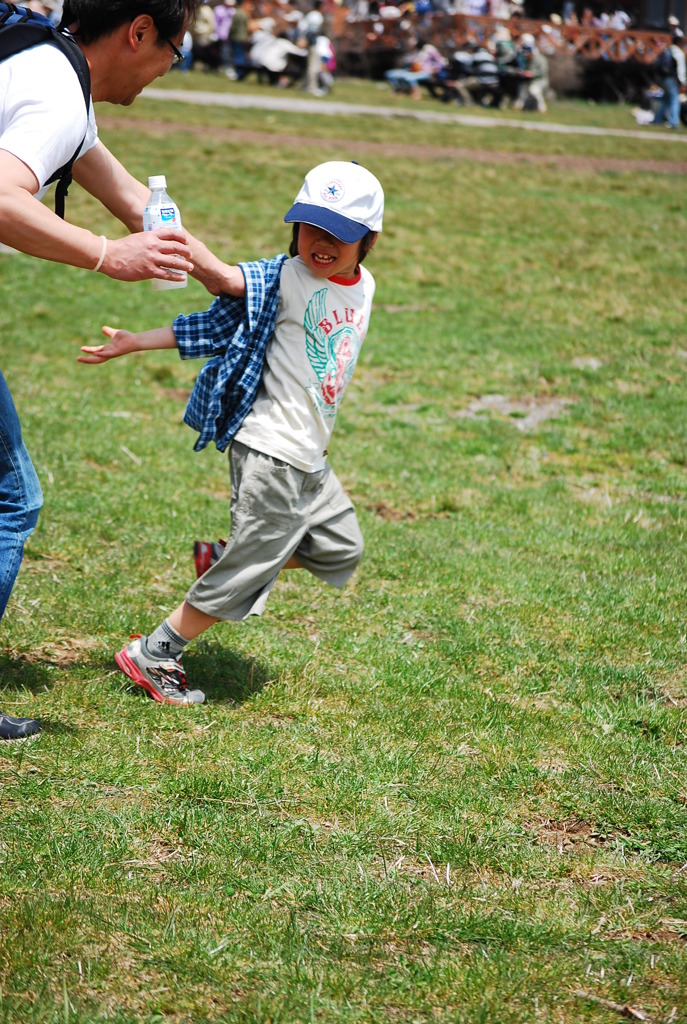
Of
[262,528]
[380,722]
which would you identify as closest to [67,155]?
[262,528]

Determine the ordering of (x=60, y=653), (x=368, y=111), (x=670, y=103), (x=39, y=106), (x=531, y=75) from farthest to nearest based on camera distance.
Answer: (x=531, y=75), (x=670, y=103), (x=368, y=111), (x=60, y=653), (x=39, y=106)

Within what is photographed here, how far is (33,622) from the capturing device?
461cm

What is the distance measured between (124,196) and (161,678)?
5.46 ft

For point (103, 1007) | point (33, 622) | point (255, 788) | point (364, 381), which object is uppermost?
point (103, 1007)

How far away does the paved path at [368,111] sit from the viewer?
81.0 feet

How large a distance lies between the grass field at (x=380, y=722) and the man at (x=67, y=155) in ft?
2.39

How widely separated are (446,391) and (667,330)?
304cm

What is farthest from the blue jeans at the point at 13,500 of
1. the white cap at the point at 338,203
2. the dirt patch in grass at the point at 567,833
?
the dirt patch in grass at the point at 567,833

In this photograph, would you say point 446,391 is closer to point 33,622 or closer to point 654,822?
point 33,622

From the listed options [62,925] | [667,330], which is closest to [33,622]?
[62,925]

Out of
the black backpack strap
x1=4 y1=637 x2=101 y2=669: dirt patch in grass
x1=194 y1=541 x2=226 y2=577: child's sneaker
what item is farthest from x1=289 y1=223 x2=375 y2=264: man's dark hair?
x1=4 y1=637 x2=101 y2=669: dirt patch in grass

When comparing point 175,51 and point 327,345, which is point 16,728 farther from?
point 175,51

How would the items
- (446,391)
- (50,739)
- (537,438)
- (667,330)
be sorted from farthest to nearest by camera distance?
(667,330) < (446,391) < (537,438) < (50,739)

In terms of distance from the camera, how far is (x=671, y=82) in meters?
30.8
